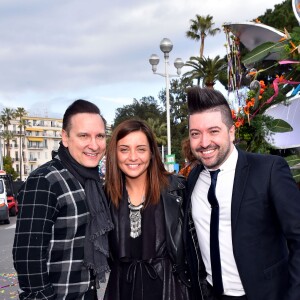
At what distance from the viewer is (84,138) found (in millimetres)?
2785

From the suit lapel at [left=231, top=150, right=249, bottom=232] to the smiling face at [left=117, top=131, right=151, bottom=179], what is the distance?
0.77 m

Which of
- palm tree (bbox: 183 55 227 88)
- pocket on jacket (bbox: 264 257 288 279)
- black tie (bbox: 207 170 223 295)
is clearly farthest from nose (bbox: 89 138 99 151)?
palm tree (bbox: 183 55 227 88)

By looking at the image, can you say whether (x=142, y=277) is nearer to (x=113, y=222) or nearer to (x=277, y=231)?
(x=113, y=222)

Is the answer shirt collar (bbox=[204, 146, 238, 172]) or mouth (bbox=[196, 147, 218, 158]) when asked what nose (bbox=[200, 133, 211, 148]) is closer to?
mouth (bbox=[196, 147, 218, 158])

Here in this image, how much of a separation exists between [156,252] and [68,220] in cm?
71

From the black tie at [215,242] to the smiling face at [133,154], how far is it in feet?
2.15

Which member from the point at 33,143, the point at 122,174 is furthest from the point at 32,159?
the point at 122,174

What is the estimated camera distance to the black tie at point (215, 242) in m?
2.55

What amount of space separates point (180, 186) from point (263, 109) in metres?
1.62

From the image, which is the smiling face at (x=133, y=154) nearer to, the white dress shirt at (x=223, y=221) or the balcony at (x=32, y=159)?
the white dress shirt at (x=223, y=221)

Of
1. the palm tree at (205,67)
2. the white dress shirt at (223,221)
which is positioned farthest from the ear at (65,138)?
the palm tree at (205,67)

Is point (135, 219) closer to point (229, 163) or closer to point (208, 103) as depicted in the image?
point (229, 163)

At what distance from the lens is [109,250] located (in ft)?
9.91

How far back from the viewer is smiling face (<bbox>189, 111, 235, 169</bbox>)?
8.56 feet
